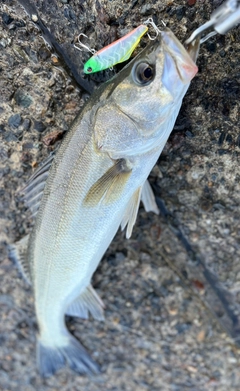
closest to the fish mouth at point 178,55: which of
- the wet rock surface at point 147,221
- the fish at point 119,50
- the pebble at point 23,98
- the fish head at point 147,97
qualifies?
the fish head at point 147,97

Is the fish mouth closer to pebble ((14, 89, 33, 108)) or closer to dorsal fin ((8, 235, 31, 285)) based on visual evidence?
pebble ((14, 89, 33, 108))

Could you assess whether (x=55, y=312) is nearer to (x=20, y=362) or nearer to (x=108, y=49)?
(x=20, y=362)

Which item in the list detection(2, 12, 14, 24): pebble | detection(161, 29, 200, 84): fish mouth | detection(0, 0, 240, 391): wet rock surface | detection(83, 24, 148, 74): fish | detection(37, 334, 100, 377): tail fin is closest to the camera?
detection(161, 29, 200, 84): fish mouth

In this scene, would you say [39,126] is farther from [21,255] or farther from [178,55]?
[178,55]

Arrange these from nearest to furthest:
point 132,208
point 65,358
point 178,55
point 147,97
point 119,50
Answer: point 178,55
point 147,97
point 119,50
point 132,208
point 65,358

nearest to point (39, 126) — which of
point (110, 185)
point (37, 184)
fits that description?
point (37, 184)

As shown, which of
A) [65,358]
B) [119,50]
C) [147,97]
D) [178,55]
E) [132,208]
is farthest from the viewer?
[65,358]

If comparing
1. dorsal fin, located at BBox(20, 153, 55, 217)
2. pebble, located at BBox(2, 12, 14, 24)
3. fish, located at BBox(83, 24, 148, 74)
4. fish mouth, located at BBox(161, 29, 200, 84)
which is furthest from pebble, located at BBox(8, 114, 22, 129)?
fish mouth, located at BBox(161, 29, 200, 84)
